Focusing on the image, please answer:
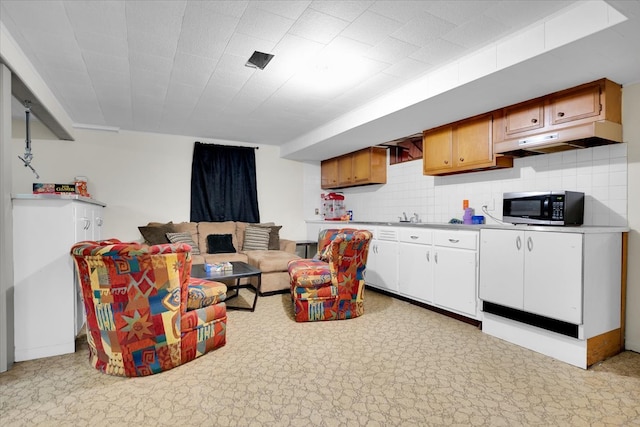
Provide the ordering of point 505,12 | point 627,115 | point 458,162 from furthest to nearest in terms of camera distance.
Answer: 1. point 458,162
2. point 627,115
3. point 505,12

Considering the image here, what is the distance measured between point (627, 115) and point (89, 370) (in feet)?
15.0

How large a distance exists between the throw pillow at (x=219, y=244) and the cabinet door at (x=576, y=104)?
4.28 metres

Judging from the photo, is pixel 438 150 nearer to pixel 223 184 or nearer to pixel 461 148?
pixel 461 148

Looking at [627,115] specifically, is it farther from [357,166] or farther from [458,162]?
[357,166]

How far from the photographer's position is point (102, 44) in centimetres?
251

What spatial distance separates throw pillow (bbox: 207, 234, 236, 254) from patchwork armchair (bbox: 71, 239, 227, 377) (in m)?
2.63

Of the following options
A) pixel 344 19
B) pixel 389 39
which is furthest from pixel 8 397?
pixel 389 39

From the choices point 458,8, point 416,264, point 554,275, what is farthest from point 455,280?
point 458,8

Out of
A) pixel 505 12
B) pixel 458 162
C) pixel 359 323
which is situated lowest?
pixel 359 323

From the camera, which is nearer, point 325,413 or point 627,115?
point 325,413

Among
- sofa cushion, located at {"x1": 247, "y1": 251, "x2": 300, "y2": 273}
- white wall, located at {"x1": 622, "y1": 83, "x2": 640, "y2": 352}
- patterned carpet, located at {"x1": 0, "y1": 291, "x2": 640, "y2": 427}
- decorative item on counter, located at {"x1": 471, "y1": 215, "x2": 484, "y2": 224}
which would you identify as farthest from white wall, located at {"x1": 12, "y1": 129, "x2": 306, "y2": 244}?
white wall, located at {"x1": 622, "y1": 83, "x2": 640, "y2": 352}

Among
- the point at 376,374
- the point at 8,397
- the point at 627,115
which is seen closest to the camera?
the point at 8,397

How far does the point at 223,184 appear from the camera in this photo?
5.61m

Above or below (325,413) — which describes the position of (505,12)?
above
